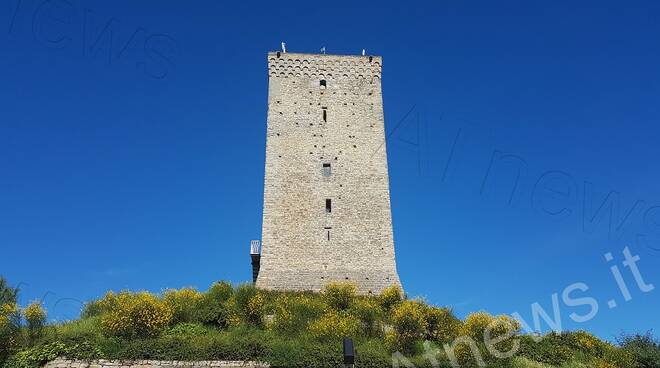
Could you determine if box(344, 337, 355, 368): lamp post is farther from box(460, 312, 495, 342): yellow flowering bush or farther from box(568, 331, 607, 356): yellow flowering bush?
box(568, 331, 607, 356): yellow flowering bush

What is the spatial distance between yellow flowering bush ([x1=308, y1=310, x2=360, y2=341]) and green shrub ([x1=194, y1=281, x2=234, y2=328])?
3.10m

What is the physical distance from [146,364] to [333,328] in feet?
17.6

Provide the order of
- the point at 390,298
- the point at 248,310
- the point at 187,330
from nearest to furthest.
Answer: the point at 187,330 < the point at 248,310 < the point at 390,298

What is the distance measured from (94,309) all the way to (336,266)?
9975 millimetres

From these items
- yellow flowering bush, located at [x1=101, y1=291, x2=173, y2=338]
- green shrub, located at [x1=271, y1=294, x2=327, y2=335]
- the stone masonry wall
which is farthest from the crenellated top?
the stone masonry wall

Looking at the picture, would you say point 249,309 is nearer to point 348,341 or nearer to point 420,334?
point 420,334

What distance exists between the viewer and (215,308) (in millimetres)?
19844

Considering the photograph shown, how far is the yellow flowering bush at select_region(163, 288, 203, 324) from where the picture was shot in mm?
19359

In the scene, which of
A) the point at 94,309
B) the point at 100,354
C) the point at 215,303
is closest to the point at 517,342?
the point at 215,303

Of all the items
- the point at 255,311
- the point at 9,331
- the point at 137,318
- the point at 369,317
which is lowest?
the point at 9,331

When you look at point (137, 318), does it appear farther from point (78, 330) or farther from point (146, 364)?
point (146, 364)

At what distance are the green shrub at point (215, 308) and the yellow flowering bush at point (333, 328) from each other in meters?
3.10

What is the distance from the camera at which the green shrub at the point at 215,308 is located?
1952 centimetres

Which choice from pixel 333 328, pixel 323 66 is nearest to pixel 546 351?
pixel 333 328
